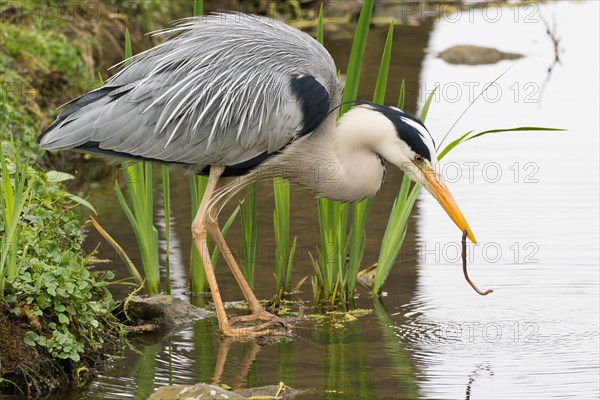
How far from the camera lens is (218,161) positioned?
6902 mm

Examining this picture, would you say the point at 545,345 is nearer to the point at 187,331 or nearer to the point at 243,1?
the point at 187,331

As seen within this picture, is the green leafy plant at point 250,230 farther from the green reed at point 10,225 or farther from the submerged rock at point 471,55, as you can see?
the submerged rock at point 471,55

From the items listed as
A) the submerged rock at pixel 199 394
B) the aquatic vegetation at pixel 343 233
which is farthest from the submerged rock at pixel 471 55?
the submerged rock at pixel 199 394

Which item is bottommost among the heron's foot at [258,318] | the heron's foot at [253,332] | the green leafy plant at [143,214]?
the heron's foot at [253,332]

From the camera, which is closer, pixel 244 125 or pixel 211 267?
pixel 244 125

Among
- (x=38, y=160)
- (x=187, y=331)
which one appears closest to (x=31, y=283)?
(x=187, y=331)

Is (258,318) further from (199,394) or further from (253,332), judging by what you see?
(199,394)

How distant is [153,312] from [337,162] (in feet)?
4.65

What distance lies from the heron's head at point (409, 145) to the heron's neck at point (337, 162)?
0.11 m

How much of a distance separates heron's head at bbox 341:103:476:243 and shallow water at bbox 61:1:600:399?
77 centimetres

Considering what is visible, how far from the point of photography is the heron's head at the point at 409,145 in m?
6.62

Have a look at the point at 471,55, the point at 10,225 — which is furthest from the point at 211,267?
the point at 471,55

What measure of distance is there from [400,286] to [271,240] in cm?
132

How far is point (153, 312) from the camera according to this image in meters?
6.93
